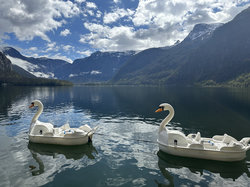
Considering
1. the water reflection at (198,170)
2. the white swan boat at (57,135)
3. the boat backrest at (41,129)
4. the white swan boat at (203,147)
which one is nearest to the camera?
the water reflection at (198,170)

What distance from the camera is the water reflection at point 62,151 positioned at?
18.2 metres

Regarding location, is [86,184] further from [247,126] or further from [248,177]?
[247,126]

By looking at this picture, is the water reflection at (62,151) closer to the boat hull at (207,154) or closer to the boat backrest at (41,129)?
the boat backrest at (41,129)

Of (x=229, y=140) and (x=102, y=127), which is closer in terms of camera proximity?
(x=229, y=140)

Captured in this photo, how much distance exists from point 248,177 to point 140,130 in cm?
1672

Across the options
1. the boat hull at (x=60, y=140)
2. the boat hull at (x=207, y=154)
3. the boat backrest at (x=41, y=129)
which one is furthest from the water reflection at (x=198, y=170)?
→ the boat backrest at (x=41, y=129)

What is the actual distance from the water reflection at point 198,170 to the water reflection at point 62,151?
7845 mm

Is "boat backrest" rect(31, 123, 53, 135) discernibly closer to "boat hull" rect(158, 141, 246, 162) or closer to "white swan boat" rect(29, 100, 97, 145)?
"white swan boat" rect(29, 100, 97, 145)

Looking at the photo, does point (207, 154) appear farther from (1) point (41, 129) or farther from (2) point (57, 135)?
(1) point (41, 129)

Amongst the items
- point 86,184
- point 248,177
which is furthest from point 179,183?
point 86,184

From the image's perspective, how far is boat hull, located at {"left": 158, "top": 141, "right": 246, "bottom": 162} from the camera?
15875mm

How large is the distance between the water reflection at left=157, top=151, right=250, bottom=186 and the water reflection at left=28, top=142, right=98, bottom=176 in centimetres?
785

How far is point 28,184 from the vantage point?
13.1m

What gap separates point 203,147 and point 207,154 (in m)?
0.77
